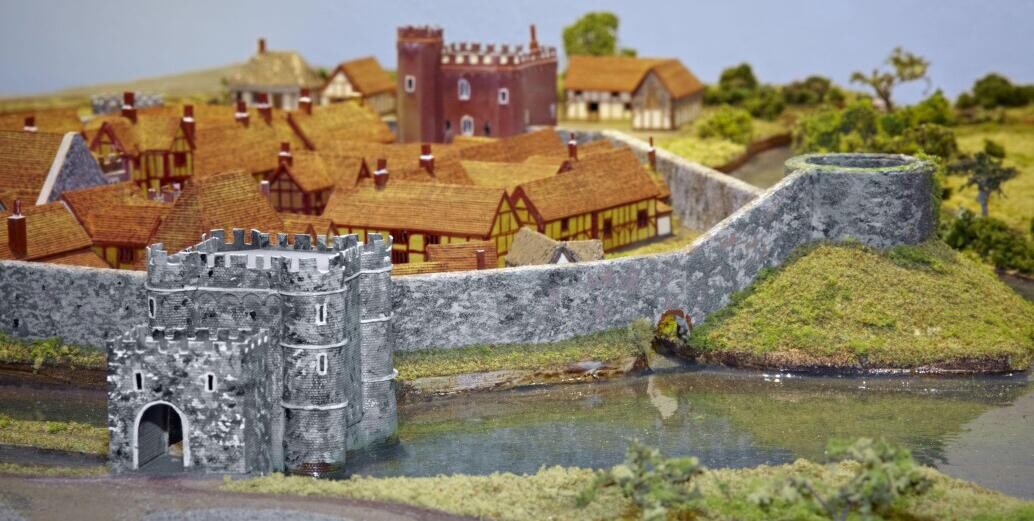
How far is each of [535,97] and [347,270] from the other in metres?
47.5

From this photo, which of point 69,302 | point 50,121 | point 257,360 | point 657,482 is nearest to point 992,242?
point 657,482

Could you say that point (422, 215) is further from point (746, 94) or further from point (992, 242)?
point (746, 94)

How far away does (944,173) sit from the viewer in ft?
281

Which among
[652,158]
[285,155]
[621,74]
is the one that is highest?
[621,74]

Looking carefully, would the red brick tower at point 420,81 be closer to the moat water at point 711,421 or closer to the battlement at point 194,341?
the moat water at point 711,421

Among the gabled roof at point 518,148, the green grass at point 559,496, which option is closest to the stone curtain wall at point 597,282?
the green grass at point 559,496

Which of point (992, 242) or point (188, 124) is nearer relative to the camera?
point (992, 242)

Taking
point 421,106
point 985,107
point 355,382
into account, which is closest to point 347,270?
point 355,382

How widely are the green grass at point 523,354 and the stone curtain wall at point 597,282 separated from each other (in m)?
Result: 0.34

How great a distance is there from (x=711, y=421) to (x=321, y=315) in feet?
47.8

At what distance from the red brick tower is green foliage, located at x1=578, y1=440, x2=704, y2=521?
5242 cm

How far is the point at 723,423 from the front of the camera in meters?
61.0

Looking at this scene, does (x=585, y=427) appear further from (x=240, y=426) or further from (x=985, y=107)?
(x=985, y=107)

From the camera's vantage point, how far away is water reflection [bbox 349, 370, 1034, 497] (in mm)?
56938
